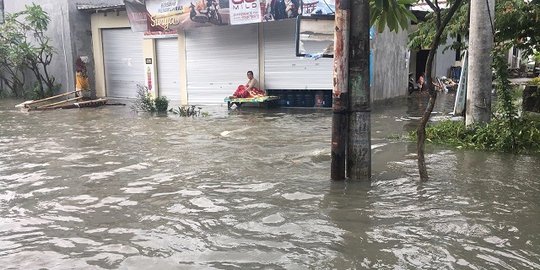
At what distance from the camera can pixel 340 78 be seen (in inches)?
212

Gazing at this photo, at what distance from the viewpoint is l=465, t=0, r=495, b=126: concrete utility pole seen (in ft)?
26.7

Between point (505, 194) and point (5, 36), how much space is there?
Answer: 1948 centimetres

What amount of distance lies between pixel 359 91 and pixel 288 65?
9.75 meters

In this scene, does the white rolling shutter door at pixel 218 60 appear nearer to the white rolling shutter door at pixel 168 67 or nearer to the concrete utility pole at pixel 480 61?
the white rolling shutter door at pixel 168 67

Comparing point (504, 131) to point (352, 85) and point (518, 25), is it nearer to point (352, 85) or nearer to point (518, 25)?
point (518, 25)

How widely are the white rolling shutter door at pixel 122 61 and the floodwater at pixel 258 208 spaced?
10439 mm

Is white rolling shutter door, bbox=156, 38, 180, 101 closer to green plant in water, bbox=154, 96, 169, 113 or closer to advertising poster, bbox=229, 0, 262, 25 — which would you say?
green plant in water, bbox=154, 96, 169, 113

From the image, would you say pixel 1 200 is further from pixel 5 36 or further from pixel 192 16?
pixel 5 36

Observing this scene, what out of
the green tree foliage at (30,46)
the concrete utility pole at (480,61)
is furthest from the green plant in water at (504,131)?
the green tree foliage at (30,46)

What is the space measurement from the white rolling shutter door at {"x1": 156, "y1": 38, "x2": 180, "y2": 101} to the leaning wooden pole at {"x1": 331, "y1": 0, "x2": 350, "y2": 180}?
12797mm

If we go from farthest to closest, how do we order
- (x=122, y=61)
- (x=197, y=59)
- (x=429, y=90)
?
1. (x=122, y=61)
2. (x=197, y=59)
3. (x=429, y=90)

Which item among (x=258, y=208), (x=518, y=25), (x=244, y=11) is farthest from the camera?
(x=244, y=11)

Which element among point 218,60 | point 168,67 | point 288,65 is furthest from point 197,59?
point 288,65

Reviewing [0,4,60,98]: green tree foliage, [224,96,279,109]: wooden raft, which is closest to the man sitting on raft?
[224,96,279,109]: wooden raft
